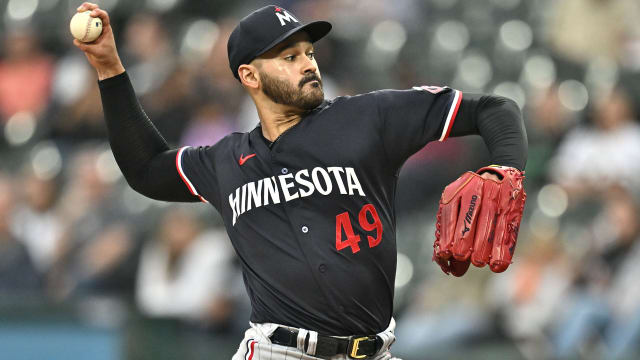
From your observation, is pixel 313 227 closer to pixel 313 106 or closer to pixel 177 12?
pixel 313 106

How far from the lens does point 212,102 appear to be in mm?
7320

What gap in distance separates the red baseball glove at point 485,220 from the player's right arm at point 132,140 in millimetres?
1098

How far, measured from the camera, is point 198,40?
799 cm

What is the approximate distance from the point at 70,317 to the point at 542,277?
3045 mm

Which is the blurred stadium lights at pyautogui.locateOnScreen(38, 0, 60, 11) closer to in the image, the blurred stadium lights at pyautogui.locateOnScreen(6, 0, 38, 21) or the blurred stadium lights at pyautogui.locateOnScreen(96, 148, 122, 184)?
the blurred stadium lights at pyautogui.locateOnScreen(6, 0, 38, 21)

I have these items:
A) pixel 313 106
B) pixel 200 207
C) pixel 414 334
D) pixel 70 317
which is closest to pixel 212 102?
pixel 200 207

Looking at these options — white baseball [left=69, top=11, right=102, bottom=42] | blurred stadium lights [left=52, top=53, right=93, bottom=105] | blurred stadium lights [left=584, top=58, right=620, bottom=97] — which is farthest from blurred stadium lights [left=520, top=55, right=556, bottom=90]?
white baseball [left=69, top=11, right=102, bottom=42]

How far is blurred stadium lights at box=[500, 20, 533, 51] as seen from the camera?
725cm

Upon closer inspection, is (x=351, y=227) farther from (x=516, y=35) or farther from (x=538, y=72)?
(x=516, y=35)

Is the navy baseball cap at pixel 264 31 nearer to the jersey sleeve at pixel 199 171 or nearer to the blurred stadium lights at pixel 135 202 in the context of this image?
the jersey sleeve at pixel 199 171

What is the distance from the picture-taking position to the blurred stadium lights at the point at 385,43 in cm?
741

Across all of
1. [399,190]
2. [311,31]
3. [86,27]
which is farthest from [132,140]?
[399,190]

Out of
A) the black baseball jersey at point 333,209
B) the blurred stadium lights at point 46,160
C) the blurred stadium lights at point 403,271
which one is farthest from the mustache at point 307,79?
the blurred stadium lights at point 46,160

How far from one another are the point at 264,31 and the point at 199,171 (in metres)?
0.58
